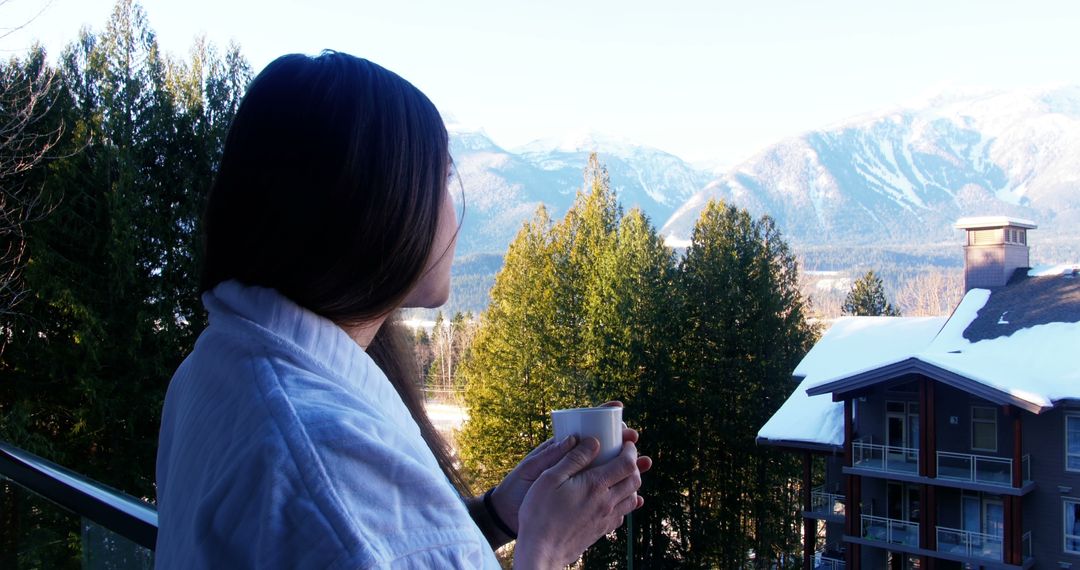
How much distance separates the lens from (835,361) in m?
7.79

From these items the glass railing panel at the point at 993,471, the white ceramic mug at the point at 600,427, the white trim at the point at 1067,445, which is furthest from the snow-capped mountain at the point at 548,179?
the white ceramic mug at the point at 600,427

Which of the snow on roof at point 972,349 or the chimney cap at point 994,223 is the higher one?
the chimney cap at point 994,223

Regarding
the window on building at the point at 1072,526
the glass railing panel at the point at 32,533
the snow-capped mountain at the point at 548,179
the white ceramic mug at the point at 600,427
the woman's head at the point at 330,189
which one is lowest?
the window on building at the point at 1072,526

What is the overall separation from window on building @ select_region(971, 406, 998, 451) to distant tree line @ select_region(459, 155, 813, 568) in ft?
9.60

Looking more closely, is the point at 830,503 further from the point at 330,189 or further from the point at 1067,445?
the point at 330,189

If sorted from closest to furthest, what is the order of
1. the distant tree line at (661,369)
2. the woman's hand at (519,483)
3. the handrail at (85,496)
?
1. the woman's hand at (519,483)
2. the handrail at (85,496)
3. the distant tree line at (661,369)

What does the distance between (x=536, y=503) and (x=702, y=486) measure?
901cm

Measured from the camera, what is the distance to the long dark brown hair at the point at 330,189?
47 centimetres

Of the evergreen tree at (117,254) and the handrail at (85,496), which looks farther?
the evergreen tree at (117,254)

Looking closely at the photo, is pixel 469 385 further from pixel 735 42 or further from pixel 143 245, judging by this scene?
pixel 735 42

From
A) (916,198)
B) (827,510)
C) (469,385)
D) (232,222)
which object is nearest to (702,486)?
(827,510)

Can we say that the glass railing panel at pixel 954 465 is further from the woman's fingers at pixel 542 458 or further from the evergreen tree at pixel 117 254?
the woman's fingers at pixel 542 458

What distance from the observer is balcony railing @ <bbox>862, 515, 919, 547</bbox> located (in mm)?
7016

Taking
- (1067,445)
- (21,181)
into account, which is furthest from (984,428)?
(21,181)
